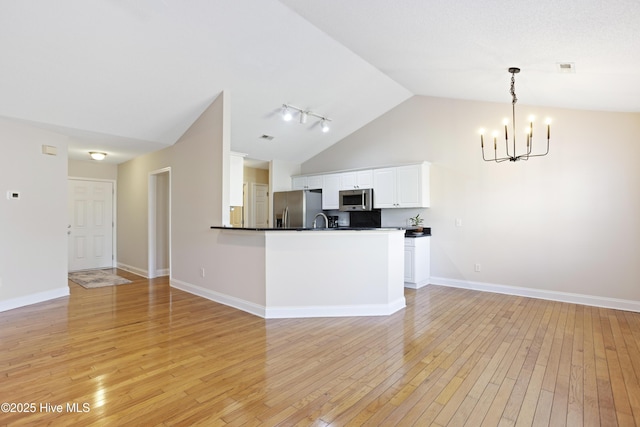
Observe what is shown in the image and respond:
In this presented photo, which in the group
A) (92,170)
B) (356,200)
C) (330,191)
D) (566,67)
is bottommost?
(356,200)

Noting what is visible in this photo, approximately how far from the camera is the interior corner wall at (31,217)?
4098 mm

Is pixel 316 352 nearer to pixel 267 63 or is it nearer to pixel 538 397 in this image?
pixel 538 397

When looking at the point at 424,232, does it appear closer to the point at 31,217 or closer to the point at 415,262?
the point at 415,262

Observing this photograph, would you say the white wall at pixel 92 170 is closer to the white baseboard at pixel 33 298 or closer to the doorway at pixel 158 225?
the doorway at pixel 158 225

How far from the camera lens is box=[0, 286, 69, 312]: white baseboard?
4074mm

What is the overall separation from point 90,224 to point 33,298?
Result: 279 cm

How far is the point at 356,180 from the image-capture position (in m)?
6.12

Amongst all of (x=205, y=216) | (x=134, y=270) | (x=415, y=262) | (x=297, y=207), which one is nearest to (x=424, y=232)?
(x=415, y=262)

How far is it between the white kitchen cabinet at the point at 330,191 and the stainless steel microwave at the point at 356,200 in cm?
13

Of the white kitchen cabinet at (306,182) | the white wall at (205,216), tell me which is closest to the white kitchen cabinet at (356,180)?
the white kitchen cabinet at (306,182)

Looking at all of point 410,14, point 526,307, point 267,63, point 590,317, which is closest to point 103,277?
point 267,63

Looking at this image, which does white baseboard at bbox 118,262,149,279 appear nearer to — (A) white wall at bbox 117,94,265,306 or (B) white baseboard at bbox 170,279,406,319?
(A) white wall at bbox 117,94,265,306

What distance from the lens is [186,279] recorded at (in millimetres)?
5051

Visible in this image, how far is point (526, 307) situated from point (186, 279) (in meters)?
4.77
